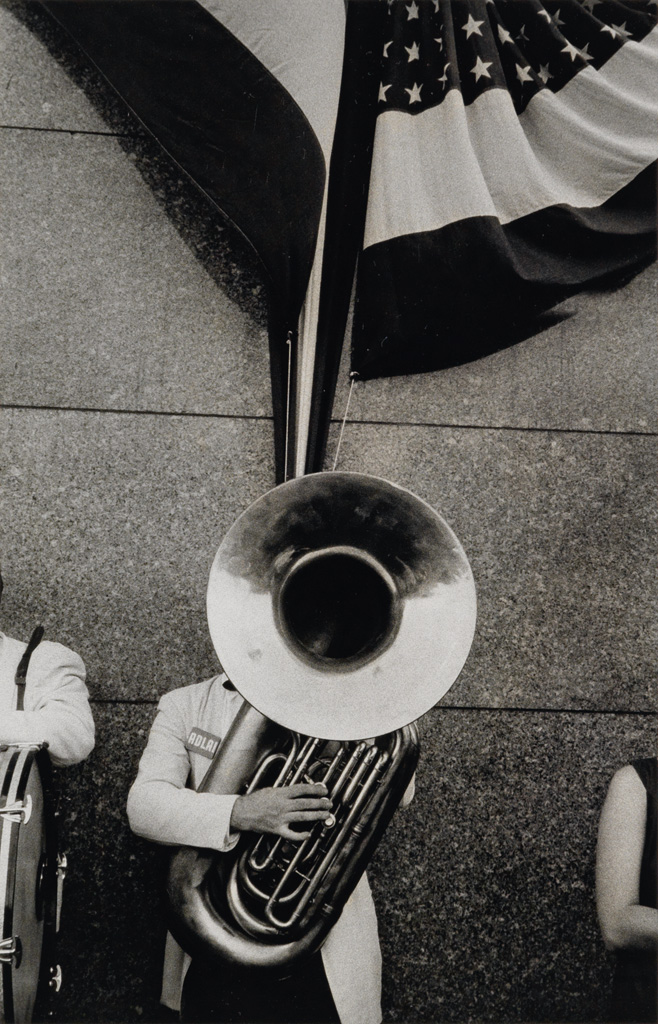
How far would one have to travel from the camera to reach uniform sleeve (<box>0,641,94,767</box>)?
8.20 feet

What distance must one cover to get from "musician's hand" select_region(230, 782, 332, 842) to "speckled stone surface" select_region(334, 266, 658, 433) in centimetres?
182

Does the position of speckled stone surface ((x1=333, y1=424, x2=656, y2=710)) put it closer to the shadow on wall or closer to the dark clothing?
the shadow on wall

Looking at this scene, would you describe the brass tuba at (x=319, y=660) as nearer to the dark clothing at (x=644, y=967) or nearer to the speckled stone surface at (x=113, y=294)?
the dark clothing at (x=644, y=967)

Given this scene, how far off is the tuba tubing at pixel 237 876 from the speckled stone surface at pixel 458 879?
0.77 metres

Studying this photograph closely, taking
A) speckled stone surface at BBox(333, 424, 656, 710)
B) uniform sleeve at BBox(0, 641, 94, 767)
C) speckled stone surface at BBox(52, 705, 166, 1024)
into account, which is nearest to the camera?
uniform sleeve at BBox(0, 641, 94, 767)

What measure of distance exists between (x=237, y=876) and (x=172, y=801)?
Answer: 0.94 ft

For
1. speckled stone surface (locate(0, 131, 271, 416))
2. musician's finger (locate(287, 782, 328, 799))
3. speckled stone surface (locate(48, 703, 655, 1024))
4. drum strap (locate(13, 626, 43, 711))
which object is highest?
speckled stone surface (locate(0, 131, 271, 416))

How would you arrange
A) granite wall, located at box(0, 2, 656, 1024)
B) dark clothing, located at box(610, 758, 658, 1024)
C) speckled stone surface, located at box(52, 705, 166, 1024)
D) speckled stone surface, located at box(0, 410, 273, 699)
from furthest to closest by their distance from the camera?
1. speckled stone surface, located at box(0, 410, 273, 699)
2. granite wall, located at box(0, 2, 656, 1024)
3. speckled stone surface, located at box(52, 705, 166, 1024)
4. dark clothing, located at box(610, 758, 658, 1024)

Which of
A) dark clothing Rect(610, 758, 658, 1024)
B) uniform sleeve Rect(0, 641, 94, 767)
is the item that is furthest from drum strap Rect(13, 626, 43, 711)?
dark clothing Rect(610, 758, 658, 1024)

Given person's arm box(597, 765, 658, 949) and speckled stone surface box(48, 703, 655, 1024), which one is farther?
speckled stone surface box(48, 703, 655, 1024)

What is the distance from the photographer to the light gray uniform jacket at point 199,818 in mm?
2336

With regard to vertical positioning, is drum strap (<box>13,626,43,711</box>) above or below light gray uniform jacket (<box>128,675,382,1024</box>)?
above

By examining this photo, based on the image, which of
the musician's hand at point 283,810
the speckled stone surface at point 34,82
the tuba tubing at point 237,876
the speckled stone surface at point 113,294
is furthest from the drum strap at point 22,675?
the speckled stone surface at point 34,82

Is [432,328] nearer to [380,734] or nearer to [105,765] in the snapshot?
[380,734]
